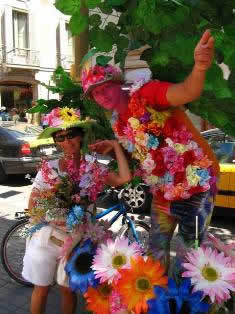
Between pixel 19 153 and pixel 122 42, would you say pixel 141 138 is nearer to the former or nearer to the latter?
pixel 122 42

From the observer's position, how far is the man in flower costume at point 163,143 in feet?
7.51

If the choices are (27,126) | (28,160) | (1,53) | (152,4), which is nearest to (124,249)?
(152,4)

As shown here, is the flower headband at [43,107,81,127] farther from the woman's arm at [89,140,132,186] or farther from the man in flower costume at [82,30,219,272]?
the man in flower costume at [82,30,219,272]

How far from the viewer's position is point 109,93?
92.9 inches

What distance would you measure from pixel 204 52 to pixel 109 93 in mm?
734

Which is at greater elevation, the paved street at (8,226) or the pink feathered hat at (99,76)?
the pink feathered hat at (99,76)

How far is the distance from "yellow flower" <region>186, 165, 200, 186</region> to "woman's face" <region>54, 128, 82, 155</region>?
873 millimetres

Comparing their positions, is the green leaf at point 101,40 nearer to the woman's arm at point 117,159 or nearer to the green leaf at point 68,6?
the green leaf at point 68,6

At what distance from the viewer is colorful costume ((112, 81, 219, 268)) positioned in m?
2.29

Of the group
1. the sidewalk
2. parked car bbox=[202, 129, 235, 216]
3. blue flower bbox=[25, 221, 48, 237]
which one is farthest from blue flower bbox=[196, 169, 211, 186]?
parked car bbox=[202, 129, 235, 216]

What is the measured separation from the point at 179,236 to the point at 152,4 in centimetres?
139

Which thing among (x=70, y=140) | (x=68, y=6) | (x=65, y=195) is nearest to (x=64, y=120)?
(x=70, y=140)

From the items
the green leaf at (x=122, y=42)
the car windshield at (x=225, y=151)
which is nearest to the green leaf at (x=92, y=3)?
the green leaf at (x=122, y=42)

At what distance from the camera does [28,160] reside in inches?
387
